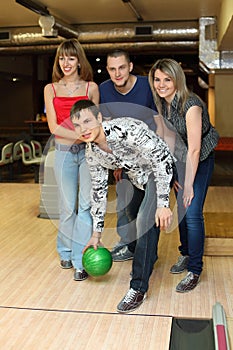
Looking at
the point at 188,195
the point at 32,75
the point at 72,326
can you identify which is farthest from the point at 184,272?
the point at 32,75

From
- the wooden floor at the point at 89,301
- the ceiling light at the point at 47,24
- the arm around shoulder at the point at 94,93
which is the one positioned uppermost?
the ceiling light at the point at 47,24

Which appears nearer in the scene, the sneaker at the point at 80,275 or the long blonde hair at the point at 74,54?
the long blonde hair at the point at 74,54

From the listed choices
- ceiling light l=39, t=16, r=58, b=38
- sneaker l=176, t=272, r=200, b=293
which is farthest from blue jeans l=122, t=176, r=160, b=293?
ceiling light l=39, t=16, r=58, b=38

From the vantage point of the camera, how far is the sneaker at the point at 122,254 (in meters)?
3.33

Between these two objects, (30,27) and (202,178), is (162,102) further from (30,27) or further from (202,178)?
(30,27)

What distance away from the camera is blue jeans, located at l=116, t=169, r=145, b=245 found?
115 inches

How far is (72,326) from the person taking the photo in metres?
2.40

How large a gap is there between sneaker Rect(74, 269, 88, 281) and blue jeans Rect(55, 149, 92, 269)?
32 millimetres

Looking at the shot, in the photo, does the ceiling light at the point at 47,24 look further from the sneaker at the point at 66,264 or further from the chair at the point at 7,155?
the sneaker at the point at 66,264

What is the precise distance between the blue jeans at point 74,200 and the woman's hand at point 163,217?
0.60 metres

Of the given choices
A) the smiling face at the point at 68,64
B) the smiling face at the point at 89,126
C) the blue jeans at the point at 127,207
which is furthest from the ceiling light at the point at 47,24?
the smiling face at the point at 89,126

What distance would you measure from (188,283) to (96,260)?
570 millimetres

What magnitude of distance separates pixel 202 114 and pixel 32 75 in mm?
10327

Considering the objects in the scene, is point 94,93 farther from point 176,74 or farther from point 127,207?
point 127,207
